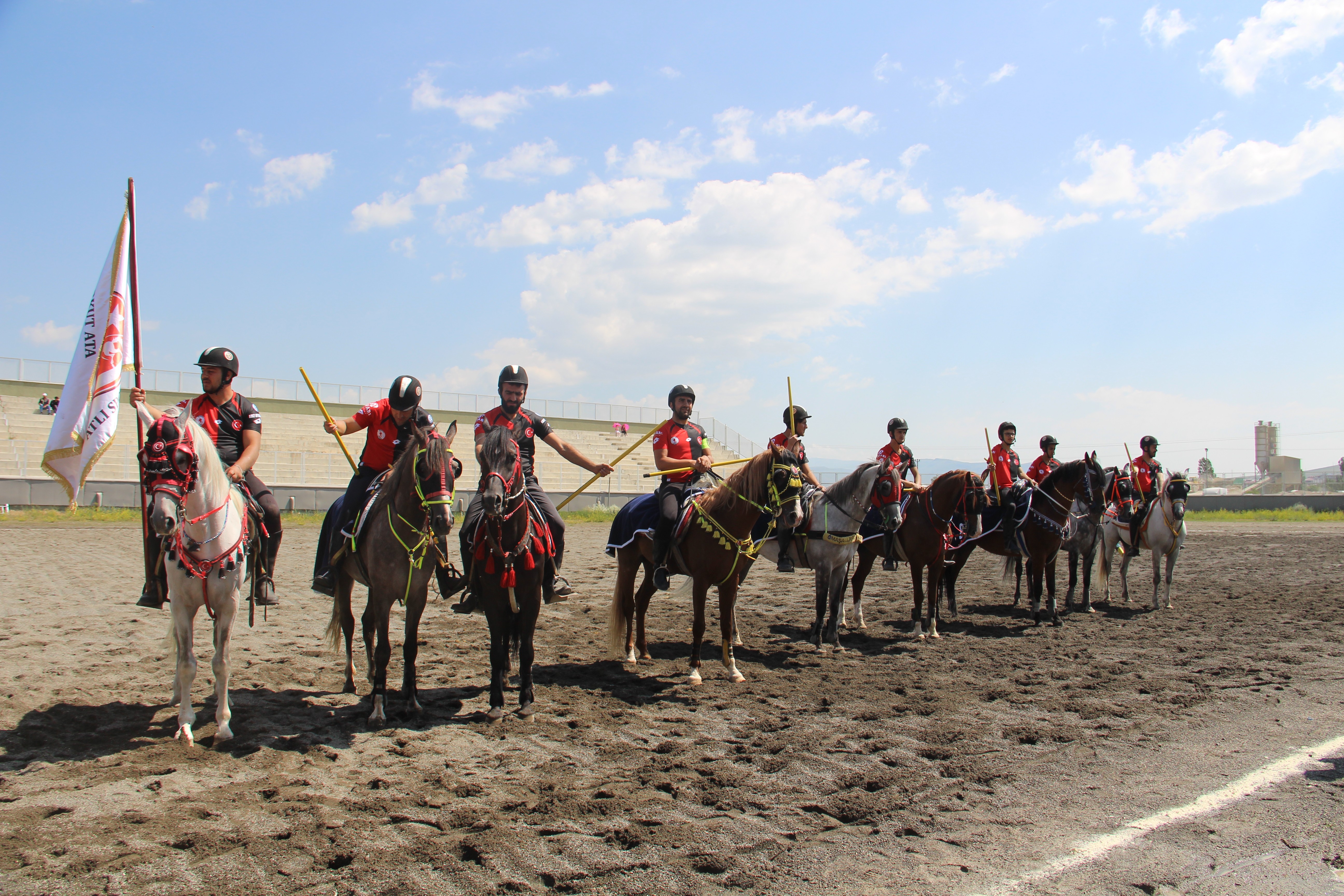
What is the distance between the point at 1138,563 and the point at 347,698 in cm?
1724

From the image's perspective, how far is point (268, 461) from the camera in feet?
120

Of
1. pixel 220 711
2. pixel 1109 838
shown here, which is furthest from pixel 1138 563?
pixel 220 711

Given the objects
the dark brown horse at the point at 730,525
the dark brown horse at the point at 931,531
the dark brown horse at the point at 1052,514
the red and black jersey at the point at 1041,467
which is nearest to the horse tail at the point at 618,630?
the dark brown horse at the point at 730,525

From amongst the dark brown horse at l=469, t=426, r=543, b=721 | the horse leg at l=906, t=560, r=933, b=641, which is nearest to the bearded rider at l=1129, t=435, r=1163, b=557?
the horse leg at l=906, t=560, r=933, b=641

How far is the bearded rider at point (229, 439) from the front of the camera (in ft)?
18.4

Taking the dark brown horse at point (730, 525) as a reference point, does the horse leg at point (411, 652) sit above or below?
below

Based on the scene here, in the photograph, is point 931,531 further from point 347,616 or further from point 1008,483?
point 347,616

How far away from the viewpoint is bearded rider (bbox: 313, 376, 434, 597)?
612 centimetres

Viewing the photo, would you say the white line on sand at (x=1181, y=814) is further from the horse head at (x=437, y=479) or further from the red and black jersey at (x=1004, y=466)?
the red and black jersey at (x=1004, y=466)

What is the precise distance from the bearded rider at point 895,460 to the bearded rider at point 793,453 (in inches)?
51.8

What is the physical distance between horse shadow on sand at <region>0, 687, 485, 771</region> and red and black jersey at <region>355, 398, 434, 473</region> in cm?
200

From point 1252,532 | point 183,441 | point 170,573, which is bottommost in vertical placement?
point 1252,532

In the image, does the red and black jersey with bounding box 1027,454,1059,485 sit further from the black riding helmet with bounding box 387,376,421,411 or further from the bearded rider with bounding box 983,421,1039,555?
the black riding helmet with bounding box 387,376,421,411

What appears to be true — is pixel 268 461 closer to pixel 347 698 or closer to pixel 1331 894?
pixel 347 698
